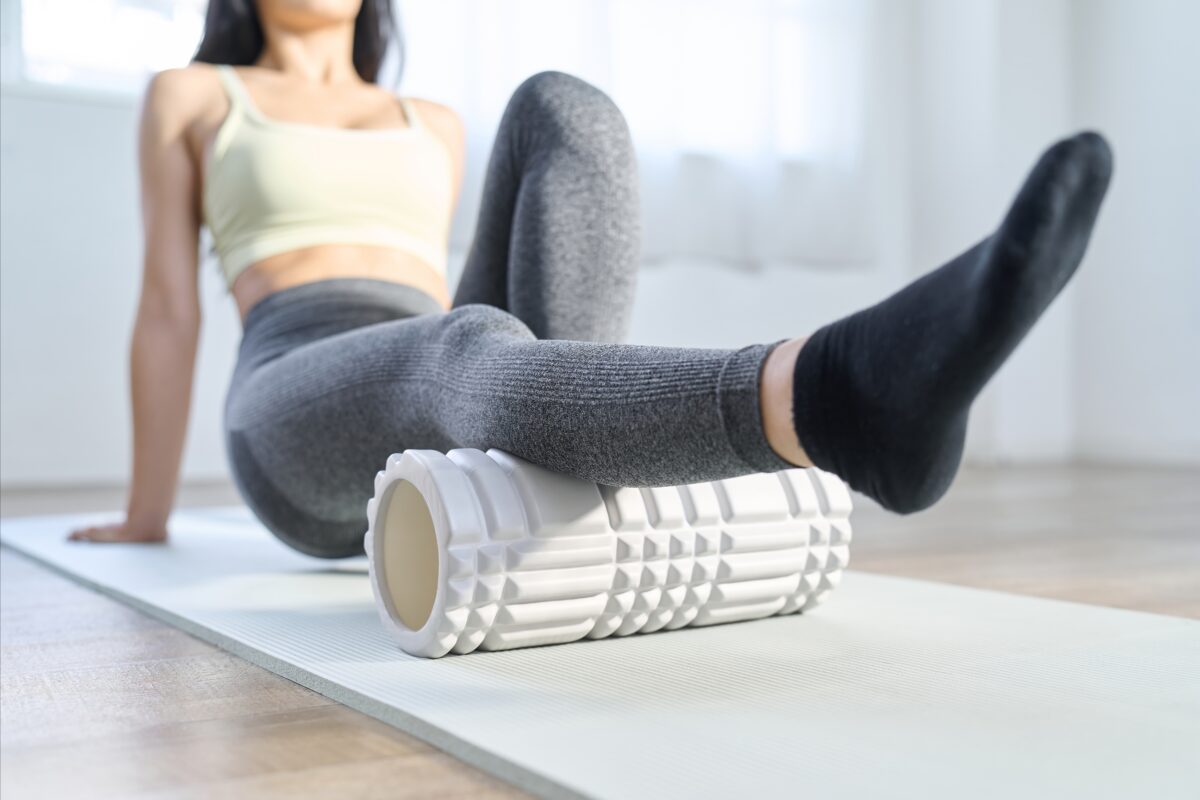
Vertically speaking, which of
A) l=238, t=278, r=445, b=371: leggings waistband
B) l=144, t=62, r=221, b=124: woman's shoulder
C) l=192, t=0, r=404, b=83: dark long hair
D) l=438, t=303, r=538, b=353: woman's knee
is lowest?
l=238, t=278, r=445, b=371: leggings waistband

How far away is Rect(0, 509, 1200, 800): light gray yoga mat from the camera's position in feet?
1.94

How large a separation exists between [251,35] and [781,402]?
52.5 inches

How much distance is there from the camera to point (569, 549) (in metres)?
0.87

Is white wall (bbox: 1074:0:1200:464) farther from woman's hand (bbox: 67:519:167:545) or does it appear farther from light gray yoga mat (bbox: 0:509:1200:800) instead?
woman's hand (bbox: 67:519:167:545)

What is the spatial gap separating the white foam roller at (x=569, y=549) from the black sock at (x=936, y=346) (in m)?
0.25

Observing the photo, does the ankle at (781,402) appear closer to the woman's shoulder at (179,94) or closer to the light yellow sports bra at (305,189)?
the light yellow sports bra at (305,189)

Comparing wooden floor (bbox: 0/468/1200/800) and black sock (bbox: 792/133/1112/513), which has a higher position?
black sock (bbox: 792/133/1112/513)

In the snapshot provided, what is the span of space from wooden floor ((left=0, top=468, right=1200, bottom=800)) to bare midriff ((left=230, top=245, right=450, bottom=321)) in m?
0.41

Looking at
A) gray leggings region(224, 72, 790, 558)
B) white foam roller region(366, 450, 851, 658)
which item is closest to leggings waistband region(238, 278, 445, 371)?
gray leggings region(224, 72, 790, 558)

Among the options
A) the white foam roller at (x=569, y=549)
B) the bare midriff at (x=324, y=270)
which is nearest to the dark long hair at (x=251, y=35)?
the bare midriff at (x=324, y=270)

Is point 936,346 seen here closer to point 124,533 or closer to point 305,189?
point 305,189

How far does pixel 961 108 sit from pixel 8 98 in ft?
9.22

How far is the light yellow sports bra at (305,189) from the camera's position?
4.87 feet

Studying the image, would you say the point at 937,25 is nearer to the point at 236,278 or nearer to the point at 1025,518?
the point at 1025,518
